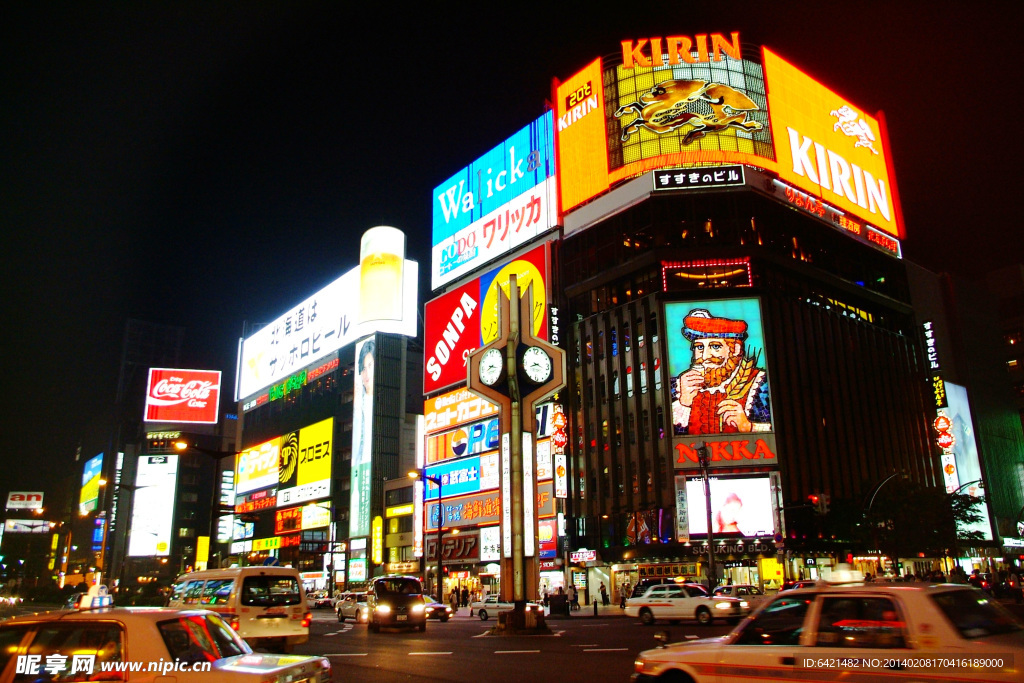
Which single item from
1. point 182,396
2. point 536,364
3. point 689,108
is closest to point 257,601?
point 536,364

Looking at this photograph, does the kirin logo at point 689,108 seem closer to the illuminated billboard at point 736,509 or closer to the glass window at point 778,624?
the illuminated billboard at point 736,509

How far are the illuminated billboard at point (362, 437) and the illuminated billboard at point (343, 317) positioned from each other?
232 centimetres

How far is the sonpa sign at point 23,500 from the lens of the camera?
11294 centimetres

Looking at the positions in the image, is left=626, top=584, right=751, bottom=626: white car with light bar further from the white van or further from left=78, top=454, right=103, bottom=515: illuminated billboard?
left=78, top=454, right=103, bottom=515: illuminated billboard

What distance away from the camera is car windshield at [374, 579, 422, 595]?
25391 millimetres

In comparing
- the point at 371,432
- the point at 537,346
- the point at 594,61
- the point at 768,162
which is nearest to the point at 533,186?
the point at 594,61

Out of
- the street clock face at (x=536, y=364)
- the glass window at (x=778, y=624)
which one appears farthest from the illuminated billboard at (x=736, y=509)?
the glass window at (x=778, y=624)

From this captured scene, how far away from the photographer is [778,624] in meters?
7.16

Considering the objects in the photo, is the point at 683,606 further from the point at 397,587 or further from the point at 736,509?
the point at 736,509

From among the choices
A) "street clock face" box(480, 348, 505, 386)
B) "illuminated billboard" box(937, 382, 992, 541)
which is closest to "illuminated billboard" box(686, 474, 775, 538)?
"illuminated billboard" box(937, 382, 992, 541)

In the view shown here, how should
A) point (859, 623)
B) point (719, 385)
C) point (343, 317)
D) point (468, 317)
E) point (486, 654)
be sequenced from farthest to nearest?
point (343, 317) → point (468, 317) → point (719, 385) → point (486, 654) → point (859, 623)

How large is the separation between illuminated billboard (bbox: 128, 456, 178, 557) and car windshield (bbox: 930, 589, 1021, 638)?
11134 cm

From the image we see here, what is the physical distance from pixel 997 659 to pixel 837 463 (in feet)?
189

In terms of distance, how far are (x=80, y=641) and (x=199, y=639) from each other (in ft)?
3.04
